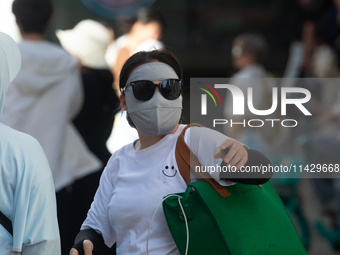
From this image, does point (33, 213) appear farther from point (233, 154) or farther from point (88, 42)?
point (88, 42)

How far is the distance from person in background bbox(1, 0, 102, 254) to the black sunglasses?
151 cm

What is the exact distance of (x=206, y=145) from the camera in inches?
71.6

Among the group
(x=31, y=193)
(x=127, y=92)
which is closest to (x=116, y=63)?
(x=127, y=92)

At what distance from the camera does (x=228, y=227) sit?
168 cm

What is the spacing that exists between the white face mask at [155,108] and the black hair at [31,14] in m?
1.68

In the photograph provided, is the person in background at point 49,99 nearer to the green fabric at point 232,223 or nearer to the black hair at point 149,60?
the black hair at point 149,60

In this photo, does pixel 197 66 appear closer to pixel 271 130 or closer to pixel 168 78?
pixel 271 130

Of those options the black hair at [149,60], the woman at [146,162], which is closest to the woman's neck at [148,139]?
the woman at [146,162]

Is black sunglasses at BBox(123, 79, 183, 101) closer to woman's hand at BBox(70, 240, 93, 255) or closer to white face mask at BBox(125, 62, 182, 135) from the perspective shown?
white face mask at BBox(125, 62, 182, 135)

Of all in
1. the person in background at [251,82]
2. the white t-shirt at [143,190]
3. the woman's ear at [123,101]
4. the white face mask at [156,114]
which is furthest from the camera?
the person in background at [251,82]

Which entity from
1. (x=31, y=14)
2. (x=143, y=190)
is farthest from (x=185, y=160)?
(x=31, y=14)

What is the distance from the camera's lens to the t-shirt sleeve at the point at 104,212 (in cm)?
205

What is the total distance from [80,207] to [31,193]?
1.39 metres

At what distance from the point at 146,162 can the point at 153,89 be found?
12.9 inches
